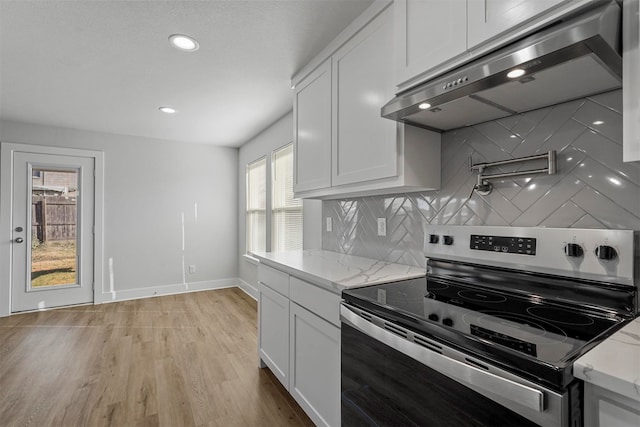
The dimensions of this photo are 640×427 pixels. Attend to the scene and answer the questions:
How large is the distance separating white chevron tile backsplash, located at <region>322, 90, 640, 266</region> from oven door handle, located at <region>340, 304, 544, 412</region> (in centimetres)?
76

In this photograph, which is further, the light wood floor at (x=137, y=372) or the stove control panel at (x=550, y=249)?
the light wood floor at (x=137, y=372)

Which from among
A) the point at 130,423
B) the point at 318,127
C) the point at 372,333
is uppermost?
the point at 318,127

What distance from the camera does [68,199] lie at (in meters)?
4.09

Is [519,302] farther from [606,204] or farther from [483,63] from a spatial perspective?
[483,63]

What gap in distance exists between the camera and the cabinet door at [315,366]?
148 centimetres

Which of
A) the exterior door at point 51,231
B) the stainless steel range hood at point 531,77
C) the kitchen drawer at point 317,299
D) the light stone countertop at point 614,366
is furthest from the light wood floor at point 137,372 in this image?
the stainless steel range hood at point 531,77

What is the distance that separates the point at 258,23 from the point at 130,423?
250 centimetres

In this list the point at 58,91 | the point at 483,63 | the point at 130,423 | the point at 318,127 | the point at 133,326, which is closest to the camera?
the point at 483,63

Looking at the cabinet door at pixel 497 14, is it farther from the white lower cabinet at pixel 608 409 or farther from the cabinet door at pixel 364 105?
the white lower cabinet at pixel 608 409

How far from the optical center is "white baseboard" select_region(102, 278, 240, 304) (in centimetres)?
433

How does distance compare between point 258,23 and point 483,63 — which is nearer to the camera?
point 483,63

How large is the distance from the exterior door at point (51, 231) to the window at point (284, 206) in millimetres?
2533

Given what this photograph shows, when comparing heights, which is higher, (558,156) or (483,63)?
(483,63)

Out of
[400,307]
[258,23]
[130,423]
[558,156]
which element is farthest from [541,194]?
[130,423]
